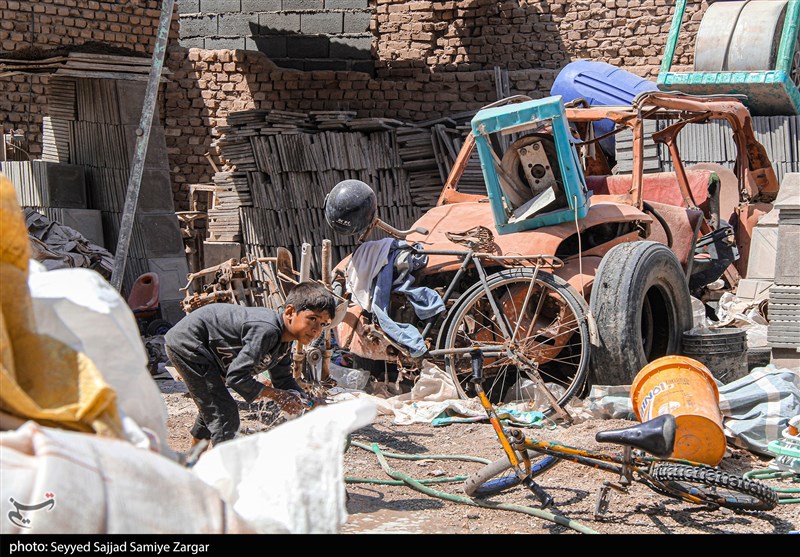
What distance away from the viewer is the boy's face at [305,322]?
15.6 ft

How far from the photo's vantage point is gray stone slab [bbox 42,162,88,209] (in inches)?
481

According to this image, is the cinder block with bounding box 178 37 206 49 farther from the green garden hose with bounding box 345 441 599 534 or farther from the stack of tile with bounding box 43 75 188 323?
the green garden hose with bounding box 345 441 599 534

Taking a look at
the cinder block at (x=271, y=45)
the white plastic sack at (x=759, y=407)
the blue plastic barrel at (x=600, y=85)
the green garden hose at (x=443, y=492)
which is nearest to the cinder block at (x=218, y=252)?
the cinder block at (x=271, y=45)

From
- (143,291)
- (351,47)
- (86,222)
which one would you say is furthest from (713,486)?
(351,47)

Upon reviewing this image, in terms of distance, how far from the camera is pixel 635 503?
502cm

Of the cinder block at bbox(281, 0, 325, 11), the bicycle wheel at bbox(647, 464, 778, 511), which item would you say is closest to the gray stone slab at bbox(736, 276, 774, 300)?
the bicycle wheel at bbox(647, 464, 778, 511)

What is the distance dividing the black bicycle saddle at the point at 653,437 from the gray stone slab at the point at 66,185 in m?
9.37

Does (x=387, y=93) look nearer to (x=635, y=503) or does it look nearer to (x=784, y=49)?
(x=784, y=49)

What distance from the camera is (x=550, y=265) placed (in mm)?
7156

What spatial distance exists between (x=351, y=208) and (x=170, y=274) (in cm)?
558

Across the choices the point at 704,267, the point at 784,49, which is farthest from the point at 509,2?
the point at 704,267

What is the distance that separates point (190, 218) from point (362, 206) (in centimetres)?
684

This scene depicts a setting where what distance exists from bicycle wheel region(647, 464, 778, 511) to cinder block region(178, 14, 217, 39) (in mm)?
11579

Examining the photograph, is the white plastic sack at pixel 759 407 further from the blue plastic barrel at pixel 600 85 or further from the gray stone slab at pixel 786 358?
the blue plastic barrel at pixel 600 85
